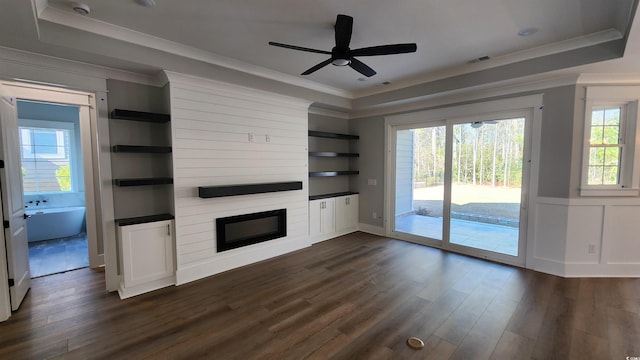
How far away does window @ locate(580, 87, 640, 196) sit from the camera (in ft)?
11.3

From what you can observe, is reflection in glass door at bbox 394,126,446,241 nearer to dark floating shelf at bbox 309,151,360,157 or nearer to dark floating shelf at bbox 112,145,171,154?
dark floating shelf at bbox 309,151,360,157

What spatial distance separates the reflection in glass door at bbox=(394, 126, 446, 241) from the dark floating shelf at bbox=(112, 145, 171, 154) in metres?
4.08

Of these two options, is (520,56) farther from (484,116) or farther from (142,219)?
(142,219)

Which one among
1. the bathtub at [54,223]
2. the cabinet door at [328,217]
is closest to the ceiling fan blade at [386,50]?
the cabinet door at [328,217]

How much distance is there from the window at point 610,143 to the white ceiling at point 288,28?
3.13 feet

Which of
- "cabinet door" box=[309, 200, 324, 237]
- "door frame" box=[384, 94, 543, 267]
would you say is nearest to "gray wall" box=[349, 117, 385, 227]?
"door frame" box=[384, 94, 543, 267]

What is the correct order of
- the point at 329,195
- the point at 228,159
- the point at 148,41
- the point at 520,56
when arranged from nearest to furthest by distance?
1. the point at 148,41
2. the point at 520,56
3. the point at 228,159
4. the point at 329,195

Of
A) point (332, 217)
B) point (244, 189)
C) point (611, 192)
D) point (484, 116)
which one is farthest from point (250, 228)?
point (611, 192)

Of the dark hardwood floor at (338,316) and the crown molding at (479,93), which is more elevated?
the crown molding at (479,93)

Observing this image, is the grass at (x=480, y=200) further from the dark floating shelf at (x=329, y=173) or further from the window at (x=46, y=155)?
the window at (x=46, y=155)

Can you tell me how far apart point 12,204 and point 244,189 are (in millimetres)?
2399

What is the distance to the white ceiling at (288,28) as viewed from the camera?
2404 mm

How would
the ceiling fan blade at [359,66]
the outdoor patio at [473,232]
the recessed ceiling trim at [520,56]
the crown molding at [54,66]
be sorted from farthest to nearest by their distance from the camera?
the outdoor patio at [473,232] → the recessed ceiling trim at [520,56] → the ceiling fan blade at [359,66] → the crown molding at [54,66]

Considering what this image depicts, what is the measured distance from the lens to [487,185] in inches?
171
